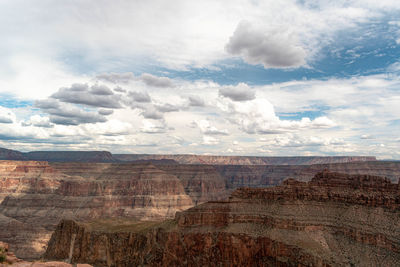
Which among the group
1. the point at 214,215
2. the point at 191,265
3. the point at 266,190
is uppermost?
the point at 266,190

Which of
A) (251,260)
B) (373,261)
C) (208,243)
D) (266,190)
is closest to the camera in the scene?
(373,261)

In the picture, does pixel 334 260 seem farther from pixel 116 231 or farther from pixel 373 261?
pixel 116 231

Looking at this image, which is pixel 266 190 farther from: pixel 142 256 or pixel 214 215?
pixel 142 256

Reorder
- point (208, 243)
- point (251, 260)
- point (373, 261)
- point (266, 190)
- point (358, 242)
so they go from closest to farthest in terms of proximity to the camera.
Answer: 1. point (373, 261)
2. point (358, 242)
3. point (251, 260)
4. point (208, 243)
5. point (266, 190)

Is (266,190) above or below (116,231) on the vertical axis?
above

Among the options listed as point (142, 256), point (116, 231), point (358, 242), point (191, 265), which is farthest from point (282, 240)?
point (116, 231)

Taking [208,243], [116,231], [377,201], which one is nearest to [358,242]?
[377,201]

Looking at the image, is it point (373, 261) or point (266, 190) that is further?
point (266, 190)
